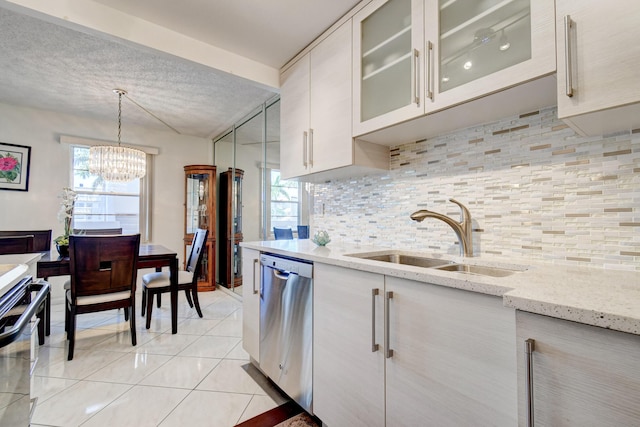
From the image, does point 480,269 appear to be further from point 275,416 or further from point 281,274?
point 275,416

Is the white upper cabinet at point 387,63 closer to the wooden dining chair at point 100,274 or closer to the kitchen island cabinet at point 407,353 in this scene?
the kitchen island cabinet at point 407,353

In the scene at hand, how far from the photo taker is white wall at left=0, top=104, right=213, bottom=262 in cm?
343

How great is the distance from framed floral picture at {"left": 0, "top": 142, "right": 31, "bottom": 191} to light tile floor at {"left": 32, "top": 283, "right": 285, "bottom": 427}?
1.80 meters

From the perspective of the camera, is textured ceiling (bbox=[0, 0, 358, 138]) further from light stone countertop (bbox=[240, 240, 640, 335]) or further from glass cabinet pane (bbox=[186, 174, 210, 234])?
light stone countertop (bbox=[240, 240, 640, 335])

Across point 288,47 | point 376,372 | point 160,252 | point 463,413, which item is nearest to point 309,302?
point 376,372

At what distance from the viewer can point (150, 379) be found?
193 cm

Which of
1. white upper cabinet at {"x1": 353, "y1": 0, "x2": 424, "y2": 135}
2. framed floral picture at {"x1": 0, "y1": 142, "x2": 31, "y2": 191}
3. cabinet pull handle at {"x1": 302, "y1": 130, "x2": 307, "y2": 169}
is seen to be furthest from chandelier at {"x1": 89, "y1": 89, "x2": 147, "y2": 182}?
white upper cabinet at {"x1": 353, "y1": 0, "x2": 424, "y2": 135}

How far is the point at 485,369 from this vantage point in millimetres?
819

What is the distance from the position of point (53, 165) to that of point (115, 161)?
52.4 inches

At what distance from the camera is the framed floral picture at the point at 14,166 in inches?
132

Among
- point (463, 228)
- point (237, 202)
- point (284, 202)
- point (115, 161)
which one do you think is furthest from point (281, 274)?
point (237, 202)

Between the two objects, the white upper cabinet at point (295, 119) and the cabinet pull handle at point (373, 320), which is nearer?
the cabinet pull handle at point (373, 320)

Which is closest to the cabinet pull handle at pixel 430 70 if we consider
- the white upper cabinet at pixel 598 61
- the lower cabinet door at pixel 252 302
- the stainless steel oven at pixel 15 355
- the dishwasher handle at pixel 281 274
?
the white upper cabinet at pixel 598 61

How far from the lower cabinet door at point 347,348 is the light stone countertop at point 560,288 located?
11 centimetres
